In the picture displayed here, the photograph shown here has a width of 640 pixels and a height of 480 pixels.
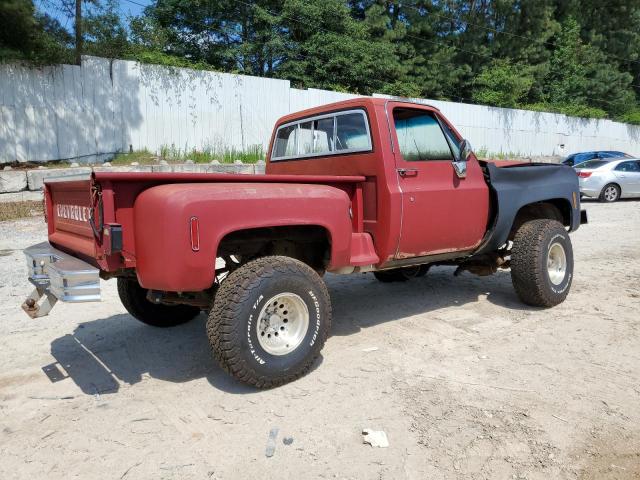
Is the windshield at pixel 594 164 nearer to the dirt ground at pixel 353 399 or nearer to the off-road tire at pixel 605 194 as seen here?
the off-road tire at pixel 605 194

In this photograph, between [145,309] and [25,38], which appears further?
[25,38]

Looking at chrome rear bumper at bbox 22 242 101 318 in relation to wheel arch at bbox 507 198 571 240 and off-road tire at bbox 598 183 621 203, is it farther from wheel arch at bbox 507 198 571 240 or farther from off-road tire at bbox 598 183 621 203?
off-road tire at bbox 598 183 621 203

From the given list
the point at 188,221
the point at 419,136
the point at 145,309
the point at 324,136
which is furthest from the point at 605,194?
the point at 188,221

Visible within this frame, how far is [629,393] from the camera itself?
325 centimetres

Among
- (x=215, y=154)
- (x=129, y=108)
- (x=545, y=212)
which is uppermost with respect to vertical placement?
(x=129, y=108)

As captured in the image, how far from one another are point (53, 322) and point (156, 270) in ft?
7.93

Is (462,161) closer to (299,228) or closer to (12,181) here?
(299,228)

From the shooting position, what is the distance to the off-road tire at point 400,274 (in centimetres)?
603

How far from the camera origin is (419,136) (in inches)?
173

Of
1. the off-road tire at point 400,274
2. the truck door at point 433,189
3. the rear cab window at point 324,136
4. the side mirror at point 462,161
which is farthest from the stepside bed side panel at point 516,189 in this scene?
the rear cab window at point 324,136

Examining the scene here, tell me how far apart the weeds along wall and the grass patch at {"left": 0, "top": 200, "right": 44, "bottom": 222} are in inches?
69.4

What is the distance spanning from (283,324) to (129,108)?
11.0m

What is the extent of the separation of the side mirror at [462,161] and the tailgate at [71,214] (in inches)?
118

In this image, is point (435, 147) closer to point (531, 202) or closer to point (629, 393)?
point (531, 202)
